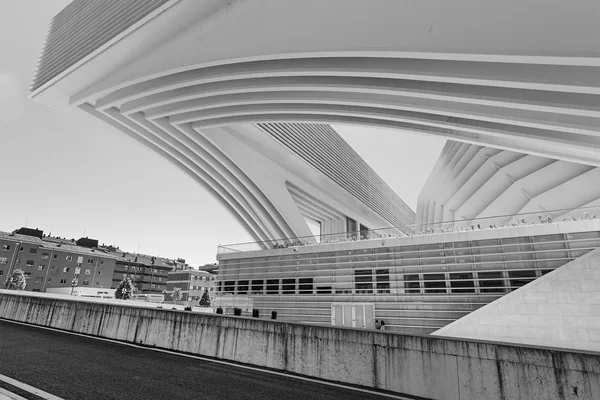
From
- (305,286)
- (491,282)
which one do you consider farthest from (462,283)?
(305,286)

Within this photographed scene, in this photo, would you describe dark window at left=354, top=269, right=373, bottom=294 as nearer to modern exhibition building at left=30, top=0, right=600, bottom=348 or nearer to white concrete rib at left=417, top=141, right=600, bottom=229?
modern exhibition building at left=30, top=0, right=600, bottom=348

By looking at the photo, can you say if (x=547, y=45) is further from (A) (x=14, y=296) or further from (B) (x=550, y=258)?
(A) (x=14, y=296)

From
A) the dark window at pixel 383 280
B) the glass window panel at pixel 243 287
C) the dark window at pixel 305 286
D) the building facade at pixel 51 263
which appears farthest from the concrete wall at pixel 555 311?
the building facade at pixel 51 263

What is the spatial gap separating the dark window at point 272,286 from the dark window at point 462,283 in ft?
38.0

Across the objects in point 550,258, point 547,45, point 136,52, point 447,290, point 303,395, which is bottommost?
point 303,395

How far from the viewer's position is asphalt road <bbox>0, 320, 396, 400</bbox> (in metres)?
4.59

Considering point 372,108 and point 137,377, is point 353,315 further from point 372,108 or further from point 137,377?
point 137,377

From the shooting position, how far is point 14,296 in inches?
505

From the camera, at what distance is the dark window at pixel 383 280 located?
18.7m

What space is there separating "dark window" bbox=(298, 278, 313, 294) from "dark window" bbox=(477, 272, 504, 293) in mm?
10155

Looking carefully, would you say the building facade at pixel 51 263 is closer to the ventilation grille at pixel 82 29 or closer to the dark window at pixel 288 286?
the ventilation grille at pixel 82 29

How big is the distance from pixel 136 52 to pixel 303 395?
724 inches

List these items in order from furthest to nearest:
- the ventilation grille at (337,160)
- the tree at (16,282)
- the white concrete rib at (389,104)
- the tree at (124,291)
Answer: the tree at (124,291), the tree at (16,282), the ventilation grille at (337,160), the white concrete rib at (389,104)

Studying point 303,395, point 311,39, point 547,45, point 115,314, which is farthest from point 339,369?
point 311,39
